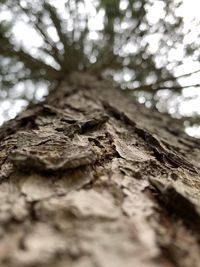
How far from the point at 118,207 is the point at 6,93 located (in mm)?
3133

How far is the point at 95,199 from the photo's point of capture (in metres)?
0.98

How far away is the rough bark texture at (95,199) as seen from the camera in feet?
2.50

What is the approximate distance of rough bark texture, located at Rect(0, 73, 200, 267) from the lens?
30.0 inches

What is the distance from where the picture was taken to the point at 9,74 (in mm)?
3730

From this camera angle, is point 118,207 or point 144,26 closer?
point 118,207

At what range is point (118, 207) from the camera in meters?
0.96


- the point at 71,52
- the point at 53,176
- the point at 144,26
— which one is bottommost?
the point at 53,176

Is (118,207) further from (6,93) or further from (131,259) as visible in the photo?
(6,93)

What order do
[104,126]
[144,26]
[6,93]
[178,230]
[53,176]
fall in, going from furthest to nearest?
[6,93] < [144,26] < [104,126] < [53,176] < [178,230]

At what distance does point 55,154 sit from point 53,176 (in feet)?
0.52

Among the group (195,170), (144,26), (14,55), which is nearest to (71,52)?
(14,55)

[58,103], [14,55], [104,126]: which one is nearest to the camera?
[104,126]

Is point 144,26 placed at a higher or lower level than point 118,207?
higher

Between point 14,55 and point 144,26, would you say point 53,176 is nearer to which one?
point 144,26
